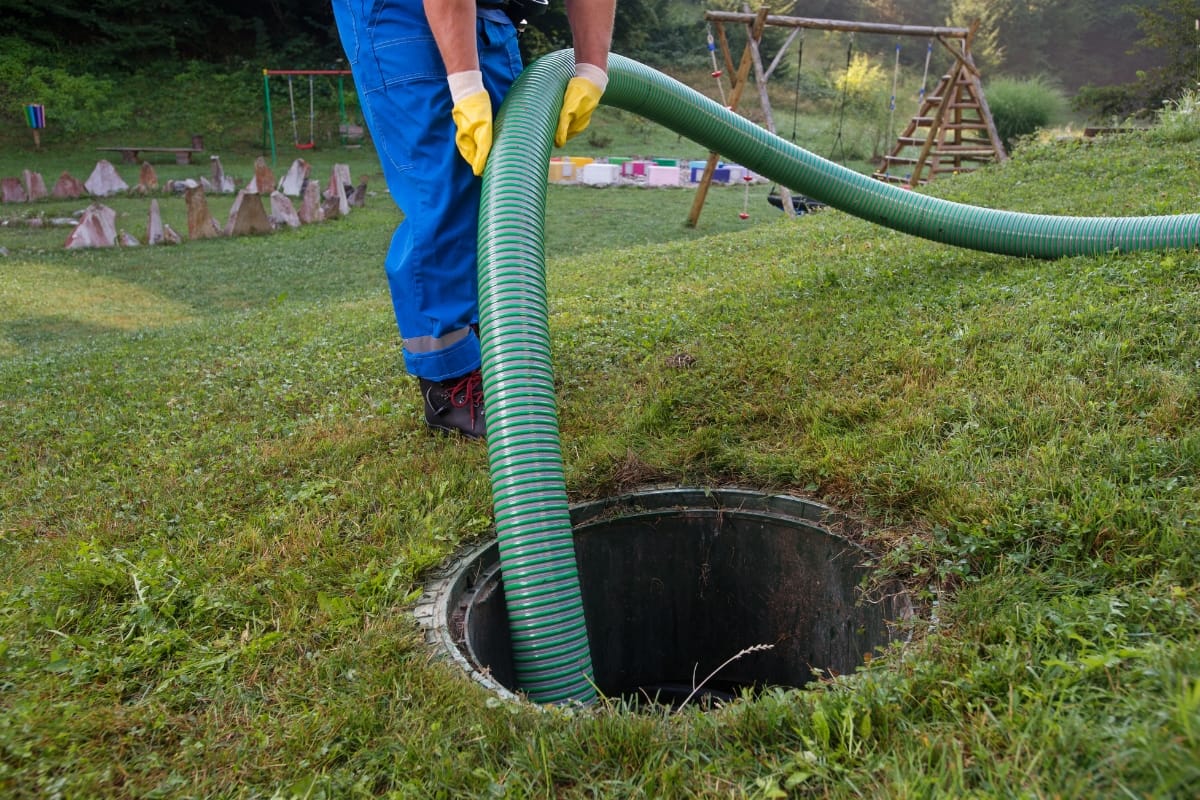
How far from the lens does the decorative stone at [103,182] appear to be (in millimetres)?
14430

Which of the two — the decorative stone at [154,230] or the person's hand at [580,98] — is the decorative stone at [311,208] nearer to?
the decorative stone at [154,230]

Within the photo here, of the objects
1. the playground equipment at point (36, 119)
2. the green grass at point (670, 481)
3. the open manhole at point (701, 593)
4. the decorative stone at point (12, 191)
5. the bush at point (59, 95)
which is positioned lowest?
the open manhole at point (701, 593)

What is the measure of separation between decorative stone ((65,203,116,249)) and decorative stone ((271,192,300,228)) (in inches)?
77.2

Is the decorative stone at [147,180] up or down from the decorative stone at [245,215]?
up

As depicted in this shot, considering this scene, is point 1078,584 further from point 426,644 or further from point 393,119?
point 393,119

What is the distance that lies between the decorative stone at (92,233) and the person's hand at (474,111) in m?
9.66

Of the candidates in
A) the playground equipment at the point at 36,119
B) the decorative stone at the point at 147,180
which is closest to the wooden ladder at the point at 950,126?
the decorative stone at the point at 147,180

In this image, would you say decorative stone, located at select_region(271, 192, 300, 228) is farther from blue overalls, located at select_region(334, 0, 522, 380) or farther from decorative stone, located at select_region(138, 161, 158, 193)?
blue overalls, located at select_region(334, 0, 522, 380)

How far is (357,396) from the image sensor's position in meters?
3.50

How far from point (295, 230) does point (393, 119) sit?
974 centimetres

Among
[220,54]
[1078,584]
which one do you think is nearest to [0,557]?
[1078,584]

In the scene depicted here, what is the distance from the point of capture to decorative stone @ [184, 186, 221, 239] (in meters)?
10.9

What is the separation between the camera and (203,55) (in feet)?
84.5

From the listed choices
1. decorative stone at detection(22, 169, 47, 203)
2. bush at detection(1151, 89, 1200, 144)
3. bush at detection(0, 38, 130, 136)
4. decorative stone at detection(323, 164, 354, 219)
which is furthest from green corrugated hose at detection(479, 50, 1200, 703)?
bush at detection(0, 38, 130, 136)
